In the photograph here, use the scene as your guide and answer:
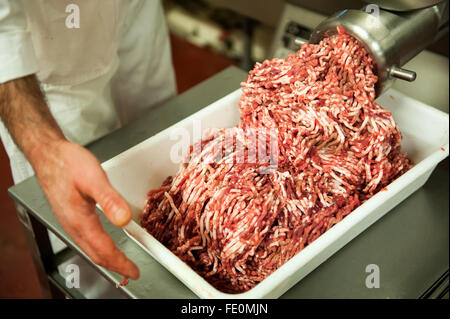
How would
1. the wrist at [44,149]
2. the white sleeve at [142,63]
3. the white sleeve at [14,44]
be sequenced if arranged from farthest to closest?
the white sleeve at [142,63], the white sleeve at [14,44], the wrist at [44,149]

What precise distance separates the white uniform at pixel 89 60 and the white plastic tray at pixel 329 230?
318 millimetres

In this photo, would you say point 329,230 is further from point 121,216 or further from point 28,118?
point 28,118

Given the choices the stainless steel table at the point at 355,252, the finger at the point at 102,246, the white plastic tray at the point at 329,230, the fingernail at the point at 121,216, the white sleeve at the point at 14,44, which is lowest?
the stainless steel table at the point at 355,252

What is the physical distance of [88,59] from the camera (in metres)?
1.39

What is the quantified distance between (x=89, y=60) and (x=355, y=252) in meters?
0.92

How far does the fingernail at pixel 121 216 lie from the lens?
0.71 metres

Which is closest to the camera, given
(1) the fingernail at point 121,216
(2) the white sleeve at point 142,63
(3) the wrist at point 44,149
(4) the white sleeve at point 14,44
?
(1) the fingernail at point 121,216

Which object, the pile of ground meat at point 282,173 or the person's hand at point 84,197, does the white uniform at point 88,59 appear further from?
the pile of ground meat at point 282,173

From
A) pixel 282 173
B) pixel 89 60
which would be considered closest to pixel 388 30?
pixel 282 173

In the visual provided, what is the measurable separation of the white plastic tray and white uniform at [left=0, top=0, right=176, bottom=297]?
318mm

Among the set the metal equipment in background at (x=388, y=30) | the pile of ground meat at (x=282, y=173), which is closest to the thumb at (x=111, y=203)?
the pile of ground meat at (x=282, y=173)

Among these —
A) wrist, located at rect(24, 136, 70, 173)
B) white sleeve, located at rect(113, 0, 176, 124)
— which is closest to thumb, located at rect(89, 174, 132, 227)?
wrist, located at rect(24, 136, 70, 173)

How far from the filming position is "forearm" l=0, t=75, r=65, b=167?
84 cm
